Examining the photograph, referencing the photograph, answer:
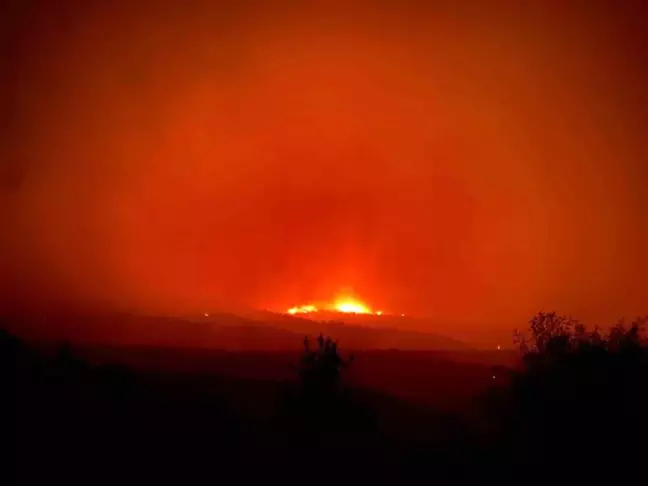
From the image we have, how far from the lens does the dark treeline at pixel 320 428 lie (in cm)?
2147

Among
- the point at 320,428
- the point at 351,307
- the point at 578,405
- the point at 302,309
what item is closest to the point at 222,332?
the point at 302,309

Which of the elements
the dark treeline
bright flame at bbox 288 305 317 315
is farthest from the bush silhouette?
bright flame at bbox 288 305 317 315

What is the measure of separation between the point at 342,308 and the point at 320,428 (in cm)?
3761

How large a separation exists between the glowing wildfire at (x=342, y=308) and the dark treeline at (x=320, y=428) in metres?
31.2

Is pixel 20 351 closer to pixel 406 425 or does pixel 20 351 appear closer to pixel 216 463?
pixel 216 463

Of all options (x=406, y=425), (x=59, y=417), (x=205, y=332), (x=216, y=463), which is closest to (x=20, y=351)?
(x=59, y=417)

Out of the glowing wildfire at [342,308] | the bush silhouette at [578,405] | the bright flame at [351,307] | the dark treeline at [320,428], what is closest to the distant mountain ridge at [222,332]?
the glowing wildfire at [342,308]

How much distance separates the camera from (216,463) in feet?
71.6

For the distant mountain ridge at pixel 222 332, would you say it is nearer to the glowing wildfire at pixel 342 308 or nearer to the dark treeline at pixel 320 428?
the glowing wildfire at pixel 342 308

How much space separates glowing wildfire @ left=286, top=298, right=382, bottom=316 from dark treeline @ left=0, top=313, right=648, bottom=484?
102 feet

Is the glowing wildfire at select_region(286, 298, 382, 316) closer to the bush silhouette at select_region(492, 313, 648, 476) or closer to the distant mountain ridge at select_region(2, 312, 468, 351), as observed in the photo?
the distant mountain ridge at select_region(2, 312, 468, 351)

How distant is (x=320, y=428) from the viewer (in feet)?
76.5

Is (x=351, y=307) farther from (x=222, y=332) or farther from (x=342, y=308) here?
(x=222, y=332)

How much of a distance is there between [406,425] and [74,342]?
21703 millimetres
